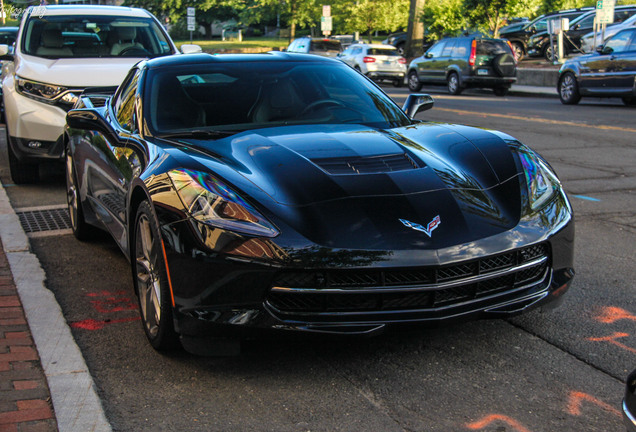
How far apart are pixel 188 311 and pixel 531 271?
1.58 m

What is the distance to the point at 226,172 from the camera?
12.3 ft

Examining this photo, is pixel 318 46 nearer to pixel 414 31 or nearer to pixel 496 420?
pixel 414 31

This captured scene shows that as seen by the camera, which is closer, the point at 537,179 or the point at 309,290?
the point at 309,290

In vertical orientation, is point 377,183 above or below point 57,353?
above

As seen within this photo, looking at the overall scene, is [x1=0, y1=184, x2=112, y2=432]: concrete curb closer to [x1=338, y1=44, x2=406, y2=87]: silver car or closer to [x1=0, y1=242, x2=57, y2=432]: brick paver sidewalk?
[x1=0, y1=242, x2=57, y2=432]: brick paver sidewalk

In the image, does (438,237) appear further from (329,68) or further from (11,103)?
(11,103)

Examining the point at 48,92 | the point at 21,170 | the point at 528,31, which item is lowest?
the point at 21,170

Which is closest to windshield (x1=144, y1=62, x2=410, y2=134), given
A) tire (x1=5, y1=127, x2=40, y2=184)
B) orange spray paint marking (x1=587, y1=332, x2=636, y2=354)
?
orange spray paint marking (x1=587, y1=332, x2=636, y2=354)

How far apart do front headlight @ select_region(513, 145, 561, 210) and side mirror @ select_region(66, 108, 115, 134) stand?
2512mm

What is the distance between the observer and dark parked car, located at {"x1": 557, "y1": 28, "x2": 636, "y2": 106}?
59.3 ft

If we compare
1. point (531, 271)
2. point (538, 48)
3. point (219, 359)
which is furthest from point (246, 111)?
point (538, 48)

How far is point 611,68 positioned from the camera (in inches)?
723

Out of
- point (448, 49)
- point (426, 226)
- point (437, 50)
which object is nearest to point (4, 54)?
point (426, 226)

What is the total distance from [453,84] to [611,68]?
23.8 ft
